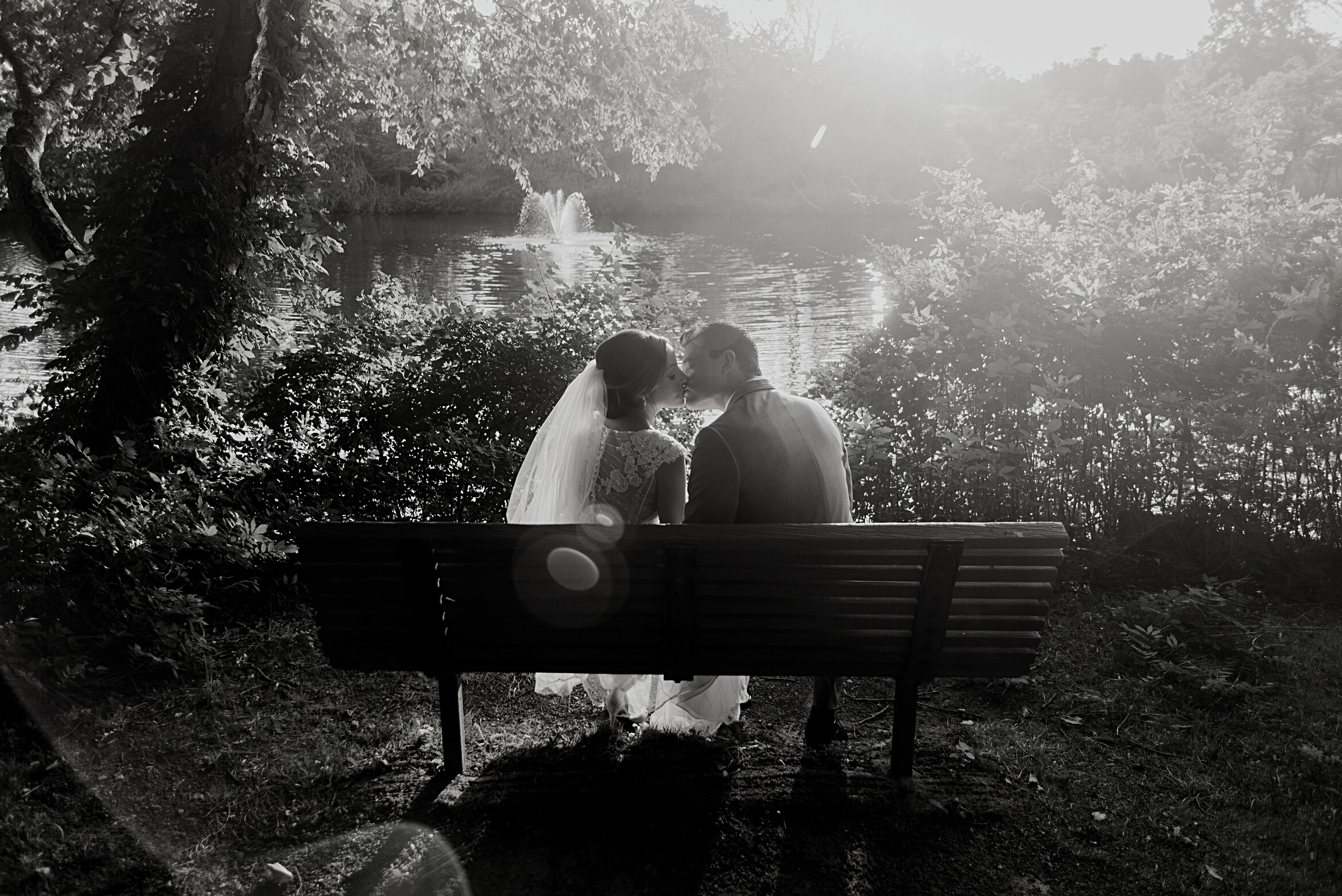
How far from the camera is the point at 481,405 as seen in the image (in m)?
6.35

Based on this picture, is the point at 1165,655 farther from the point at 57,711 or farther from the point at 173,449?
the point at 173,449

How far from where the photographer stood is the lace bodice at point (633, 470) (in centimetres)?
369

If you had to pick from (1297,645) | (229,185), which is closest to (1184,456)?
(1297,645)

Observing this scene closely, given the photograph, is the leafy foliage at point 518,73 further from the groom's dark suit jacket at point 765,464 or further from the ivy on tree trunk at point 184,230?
the groom's dark suit jacket at point 765,464

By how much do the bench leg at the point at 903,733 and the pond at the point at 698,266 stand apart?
13.1ft

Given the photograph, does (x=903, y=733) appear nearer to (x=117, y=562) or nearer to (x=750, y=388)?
(x=750, y=388)

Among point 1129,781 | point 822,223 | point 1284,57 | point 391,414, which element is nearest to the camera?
point 1129,781

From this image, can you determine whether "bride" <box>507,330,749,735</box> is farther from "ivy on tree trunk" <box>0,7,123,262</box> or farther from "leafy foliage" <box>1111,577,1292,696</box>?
"ivy on tree trunk" <box>0,7,123,262</box>

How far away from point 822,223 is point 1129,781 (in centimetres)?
4493

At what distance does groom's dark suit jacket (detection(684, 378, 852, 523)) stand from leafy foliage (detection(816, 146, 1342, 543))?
7.66ft

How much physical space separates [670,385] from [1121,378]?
330cm

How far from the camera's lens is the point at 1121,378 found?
5.71 m

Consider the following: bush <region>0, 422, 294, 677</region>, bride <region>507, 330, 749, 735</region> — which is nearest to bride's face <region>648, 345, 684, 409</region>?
bride <region>507, 330, 749, 735</region>

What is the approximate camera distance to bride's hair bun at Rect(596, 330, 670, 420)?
12.1ft
